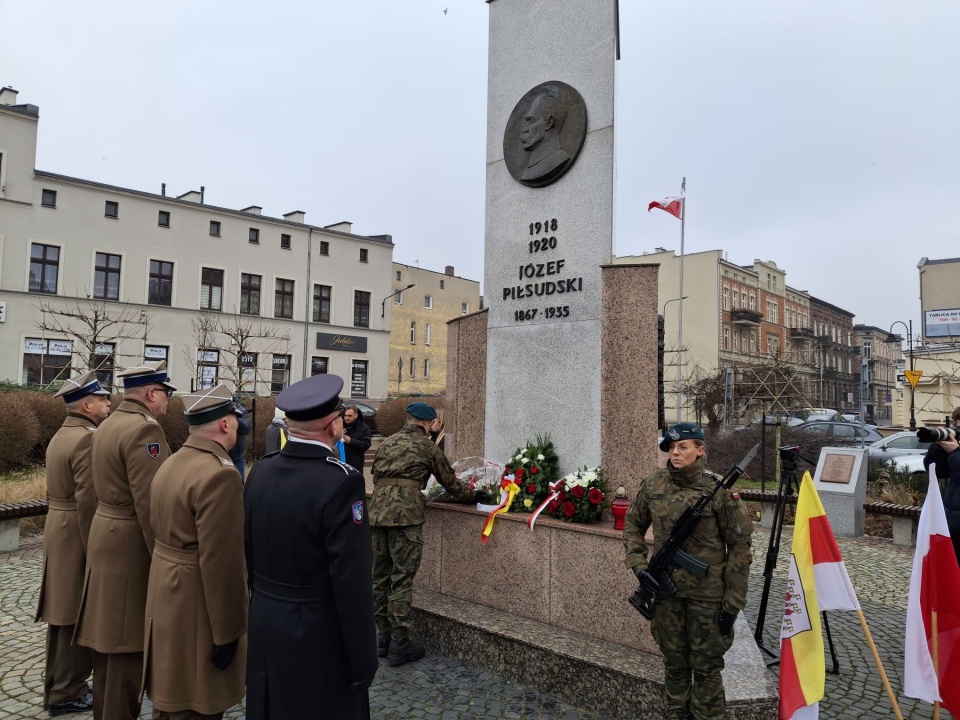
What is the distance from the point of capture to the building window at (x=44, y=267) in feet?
111

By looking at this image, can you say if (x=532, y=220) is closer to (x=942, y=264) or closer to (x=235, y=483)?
(x=235, y=483)

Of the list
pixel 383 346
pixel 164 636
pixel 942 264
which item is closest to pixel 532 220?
pixel 164 636

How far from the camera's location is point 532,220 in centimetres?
722

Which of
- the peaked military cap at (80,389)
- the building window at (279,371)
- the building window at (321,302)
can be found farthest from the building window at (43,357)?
the peaked military cap at (80,389)

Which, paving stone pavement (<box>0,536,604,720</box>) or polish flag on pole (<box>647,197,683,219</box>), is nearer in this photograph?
paving stone pavement (<box>0,536,604,720</box>)

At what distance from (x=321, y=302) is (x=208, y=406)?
41.4 metres

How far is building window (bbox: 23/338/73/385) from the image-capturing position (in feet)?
106

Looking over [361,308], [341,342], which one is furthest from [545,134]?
[361,308]

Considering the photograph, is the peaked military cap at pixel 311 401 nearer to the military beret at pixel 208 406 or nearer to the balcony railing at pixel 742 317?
the military beret at pixel 208 406

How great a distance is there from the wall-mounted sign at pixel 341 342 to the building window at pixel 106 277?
12.0 m

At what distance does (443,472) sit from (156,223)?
37189mm

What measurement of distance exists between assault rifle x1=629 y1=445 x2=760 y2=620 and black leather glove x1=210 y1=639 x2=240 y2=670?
220 centimetres

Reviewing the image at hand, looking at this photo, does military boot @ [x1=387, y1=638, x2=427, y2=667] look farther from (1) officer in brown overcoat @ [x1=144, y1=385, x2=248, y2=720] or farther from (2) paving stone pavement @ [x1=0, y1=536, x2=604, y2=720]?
(1) officer in brown overcoat @ [x1=144, y1=385, x2=248, y2=720]

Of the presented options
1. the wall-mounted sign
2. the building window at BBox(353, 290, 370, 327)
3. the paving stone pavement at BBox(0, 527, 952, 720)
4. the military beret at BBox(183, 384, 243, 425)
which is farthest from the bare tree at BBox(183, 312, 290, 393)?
the military beret at BBox(183, 384, 243, 425)
